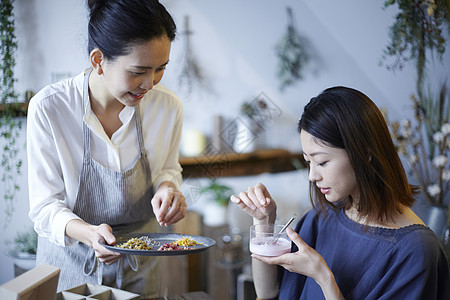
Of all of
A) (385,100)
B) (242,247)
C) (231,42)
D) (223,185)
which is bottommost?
(242,247)

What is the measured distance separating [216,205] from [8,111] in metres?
1.74

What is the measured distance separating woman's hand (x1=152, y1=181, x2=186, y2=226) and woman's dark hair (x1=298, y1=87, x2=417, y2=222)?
52 cm

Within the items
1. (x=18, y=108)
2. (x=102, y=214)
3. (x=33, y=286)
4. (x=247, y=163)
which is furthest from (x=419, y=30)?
(x=33, y=286)

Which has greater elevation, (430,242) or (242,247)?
(430,242)

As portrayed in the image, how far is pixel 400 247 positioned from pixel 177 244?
69 centimetres

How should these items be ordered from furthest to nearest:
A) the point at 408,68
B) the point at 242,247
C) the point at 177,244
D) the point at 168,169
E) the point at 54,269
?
the point at 242,247 → the point at 408,68 → the point at 168,169 → the point at 177,244 → the point at 54,269

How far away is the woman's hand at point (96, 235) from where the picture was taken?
1355 millimetres

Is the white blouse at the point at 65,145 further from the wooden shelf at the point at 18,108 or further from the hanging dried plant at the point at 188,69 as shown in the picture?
the hanging dried plant at the point at 188,69

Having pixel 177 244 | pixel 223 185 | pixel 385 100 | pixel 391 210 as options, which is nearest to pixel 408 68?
pixel 385 100

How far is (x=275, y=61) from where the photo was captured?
363 centimetres

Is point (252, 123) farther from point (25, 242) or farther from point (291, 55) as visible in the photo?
point (25, 242)

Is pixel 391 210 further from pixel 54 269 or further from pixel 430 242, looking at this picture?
pixel 54 269

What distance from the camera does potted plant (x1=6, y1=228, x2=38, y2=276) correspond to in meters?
2.06

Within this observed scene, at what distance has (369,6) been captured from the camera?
3.18m
